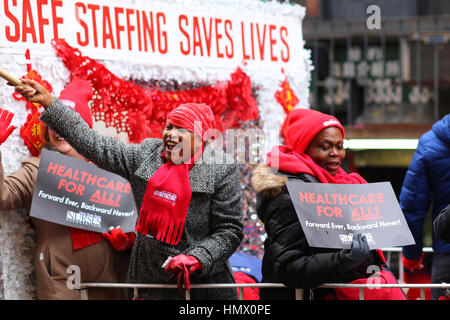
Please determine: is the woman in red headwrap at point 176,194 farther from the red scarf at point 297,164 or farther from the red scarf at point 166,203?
the red scarf at point 297,164

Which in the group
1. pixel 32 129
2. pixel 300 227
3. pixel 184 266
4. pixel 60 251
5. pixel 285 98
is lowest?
pixel 60 251

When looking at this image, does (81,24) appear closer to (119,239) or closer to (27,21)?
(27,21)

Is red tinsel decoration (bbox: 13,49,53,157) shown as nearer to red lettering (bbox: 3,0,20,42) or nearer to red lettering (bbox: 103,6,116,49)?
red lettering (bbox: 3,0,20,42)

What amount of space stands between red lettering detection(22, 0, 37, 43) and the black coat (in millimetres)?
1594

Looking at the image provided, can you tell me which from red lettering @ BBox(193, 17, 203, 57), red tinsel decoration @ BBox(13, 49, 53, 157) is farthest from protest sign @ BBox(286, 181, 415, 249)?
red lettering @ BBox(193, 17, 203, 57)

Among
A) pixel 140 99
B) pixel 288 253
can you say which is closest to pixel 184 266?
pixel 288 253

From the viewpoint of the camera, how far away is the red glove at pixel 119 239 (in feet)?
12.6

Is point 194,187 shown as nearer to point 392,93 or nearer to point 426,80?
point 392,93

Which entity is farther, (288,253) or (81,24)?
(81,24)

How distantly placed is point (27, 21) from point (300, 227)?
198 centimetres

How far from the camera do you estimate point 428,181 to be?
4191mm

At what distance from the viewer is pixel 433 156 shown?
4.11m

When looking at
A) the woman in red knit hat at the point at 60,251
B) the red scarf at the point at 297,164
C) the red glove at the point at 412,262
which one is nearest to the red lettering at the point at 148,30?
the woman in red knit hat at the point at 60,251
